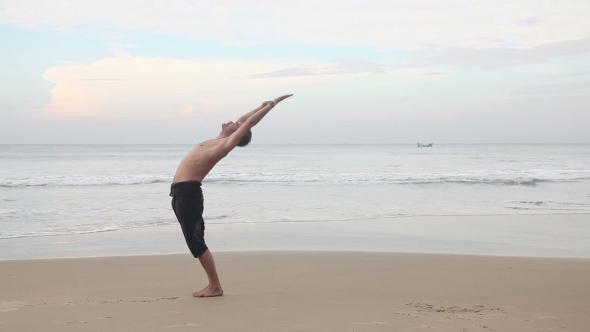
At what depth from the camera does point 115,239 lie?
364 inches

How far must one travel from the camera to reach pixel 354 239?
919 cm

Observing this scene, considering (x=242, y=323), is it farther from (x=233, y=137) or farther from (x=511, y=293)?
(x=511, y=293)

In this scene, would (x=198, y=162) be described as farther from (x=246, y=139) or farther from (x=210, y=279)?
(x=210, y=279)

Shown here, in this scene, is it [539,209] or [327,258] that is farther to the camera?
[539,209]

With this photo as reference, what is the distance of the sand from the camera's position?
4121mm

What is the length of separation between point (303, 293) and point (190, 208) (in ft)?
4.49

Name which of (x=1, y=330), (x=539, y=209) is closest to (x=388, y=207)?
(x=539, y=209)

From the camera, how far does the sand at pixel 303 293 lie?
13.5 feet

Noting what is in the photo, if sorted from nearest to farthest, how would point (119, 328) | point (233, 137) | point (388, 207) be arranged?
point (119, 328)
point (233, 137)
point (388, 207)

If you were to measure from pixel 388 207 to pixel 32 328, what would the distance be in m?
11.4

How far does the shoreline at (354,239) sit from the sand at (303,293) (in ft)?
2.22

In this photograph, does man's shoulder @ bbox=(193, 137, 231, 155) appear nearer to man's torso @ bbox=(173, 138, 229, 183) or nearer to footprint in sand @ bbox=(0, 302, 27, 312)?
man's torso @ bbox=(173, 138, 229, 183)

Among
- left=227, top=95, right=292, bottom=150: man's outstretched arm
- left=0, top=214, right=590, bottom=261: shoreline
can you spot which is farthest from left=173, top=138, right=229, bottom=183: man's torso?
left=0, top=214, right=590, bottom=261: shoreline

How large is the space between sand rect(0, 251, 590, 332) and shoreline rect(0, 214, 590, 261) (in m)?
0.68
